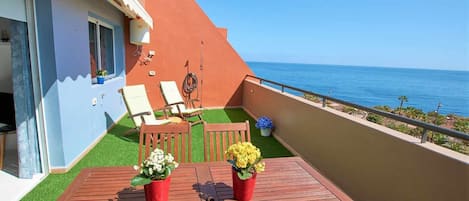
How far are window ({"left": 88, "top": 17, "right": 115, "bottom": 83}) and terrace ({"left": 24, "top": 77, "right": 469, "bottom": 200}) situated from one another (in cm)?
133

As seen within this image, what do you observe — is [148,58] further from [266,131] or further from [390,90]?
[390,90]

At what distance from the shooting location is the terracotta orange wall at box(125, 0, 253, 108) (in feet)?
23.1

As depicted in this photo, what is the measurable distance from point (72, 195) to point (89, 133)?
2939 millimetres

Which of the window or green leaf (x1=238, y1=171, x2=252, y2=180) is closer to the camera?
green leaf (x1=238, y1=171, x2=252, y2=180)

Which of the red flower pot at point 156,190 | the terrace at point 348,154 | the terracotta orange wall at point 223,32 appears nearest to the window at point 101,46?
the terrace at point 348,154

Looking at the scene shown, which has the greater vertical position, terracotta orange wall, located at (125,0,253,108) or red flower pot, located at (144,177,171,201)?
terracotta orange wall, located at (125,0,253,108)

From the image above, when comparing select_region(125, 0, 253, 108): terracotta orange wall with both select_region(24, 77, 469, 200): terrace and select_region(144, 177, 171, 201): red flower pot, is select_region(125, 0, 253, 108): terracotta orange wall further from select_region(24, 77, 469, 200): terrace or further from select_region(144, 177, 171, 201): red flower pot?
select_region(144, 177, 171, 201): red flower pot

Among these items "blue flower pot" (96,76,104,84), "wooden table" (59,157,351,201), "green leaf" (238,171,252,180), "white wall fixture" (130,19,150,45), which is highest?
"white wall fixture" (130,19,150,45)

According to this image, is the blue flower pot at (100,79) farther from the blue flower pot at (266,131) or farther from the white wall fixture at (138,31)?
the blue flower pot at (266,131)

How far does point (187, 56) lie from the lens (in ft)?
24.4

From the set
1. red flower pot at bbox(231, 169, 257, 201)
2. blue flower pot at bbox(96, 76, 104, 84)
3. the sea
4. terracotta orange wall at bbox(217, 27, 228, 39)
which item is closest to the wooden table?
red flower pot at bbox(231, 169, 257, 201)

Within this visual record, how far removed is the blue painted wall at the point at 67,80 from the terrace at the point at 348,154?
0.31 m

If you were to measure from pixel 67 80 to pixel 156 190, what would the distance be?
2844 mm

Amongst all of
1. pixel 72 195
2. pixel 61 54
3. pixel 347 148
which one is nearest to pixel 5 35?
pixel 61 54
